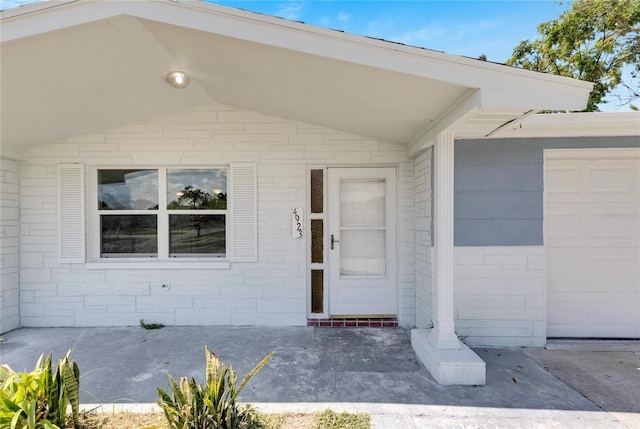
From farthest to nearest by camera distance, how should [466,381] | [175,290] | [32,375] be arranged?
[175,290], [466,381], [32,375]

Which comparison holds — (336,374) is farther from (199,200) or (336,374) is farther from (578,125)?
(578,125)

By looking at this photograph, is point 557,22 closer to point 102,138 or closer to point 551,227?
point 551,227

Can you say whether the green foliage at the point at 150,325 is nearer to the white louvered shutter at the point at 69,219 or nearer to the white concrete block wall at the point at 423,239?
the white louvered shutter at the point at 69,219

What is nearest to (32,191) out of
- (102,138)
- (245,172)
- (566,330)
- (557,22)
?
(102,138)

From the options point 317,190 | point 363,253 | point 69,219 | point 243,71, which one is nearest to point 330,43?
point 243,71

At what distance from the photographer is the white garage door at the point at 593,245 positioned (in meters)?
3.88

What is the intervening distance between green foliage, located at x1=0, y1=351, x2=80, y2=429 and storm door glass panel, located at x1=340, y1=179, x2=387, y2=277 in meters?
3.09

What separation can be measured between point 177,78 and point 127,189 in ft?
6.61

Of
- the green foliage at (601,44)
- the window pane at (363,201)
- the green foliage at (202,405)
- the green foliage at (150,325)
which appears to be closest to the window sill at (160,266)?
the green foliage at (150,325)

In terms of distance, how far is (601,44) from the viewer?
8.19m

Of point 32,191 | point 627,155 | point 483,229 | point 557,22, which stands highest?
point 557,22

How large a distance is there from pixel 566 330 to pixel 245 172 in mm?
4313

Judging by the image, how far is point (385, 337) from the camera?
13.2 feet


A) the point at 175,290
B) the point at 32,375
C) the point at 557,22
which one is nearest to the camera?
the point at 32,375
